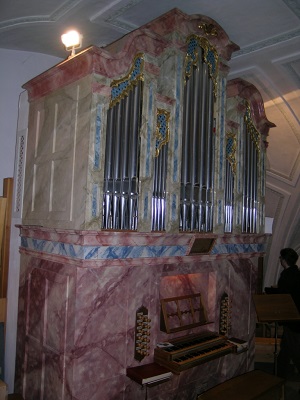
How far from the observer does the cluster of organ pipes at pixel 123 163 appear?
4477 mm

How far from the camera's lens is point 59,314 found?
4.54 metres

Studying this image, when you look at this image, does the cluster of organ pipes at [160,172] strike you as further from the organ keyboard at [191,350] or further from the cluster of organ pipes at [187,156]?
the organ keyboard at [191,350]

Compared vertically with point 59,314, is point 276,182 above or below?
above

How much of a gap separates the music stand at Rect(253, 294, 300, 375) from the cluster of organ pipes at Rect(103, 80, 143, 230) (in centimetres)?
238

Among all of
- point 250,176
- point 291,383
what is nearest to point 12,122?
point 250,176

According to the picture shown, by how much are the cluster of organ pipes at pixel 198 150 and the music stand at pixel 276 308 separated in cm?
132

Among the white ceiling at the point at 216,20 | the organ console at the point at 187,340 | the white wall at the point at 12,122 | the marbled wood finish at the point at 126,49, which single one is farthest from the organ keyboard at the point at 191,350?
the white ceiling at the point at 216,20

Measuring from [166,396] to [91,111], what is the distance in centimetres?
359

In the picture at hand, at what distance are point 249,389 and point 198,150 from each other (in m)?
3.12

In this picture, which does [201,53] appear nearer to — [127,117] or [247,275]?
[127,117]

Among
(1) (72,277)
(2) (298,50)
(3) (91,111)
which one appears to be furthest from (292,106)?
(1) (72,277)

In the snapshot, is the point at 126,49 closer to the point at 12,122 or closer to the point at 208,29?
the point at 208,29

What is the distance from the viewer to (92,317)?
4355 millimetres

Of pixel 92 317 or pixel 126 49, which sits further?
pixel 126 49
